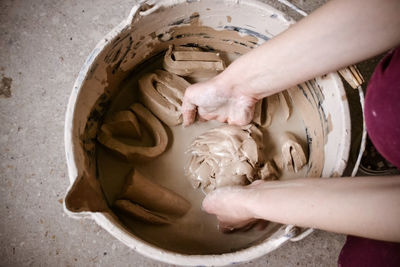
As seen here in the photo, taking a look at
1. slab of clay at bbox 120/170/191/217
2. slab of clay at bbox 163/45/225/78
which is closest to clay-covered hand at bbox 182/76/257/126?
slab of clay at bbox 163/45/225/78

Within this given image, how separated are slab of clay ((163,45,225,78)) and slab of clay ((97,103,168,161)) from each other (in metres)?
0.17

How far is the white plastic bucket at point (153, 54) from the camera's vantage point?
752 mm

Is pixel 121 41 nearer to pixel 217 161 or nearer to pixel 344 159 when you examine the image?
pixel 217 161

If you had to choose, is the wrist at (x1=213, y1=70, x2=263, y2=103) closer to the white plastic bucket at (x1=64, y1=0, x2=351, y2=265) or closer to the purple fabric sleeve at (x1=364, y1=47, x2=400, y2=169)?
the white plastic bucket at (x1=64, y1=0, x2=351, y2=265)

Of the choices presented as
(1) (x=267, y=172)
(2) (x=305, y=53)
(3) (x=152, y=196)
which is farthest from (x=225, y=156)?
(2) (x=305, y=53)

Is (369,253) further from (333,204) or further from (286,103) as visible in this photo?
(286,103)

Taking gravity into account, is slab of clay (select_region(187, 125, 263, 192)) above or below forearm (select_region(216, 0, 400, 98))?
below

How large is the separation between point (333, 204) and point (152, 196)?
547 mm

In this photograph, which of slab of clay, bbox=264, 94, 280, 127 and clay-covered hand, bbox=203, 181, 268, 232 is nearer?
clay-covered hand, bbox=203, 181, 268, 232

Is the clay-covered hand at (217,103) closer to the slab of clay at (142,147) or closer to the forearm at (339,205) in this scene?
the slab of clay at (142,147)

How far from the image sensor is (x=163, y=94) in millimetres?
1054

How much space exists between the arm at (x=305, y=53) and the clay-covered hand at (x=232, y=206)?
261 mm

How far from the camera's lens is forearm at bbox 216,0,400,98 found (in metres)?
0.61

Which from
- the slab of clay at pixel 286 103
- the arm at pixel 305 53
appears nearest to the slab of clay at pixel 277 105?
the slab of clay at pixel 286 103
